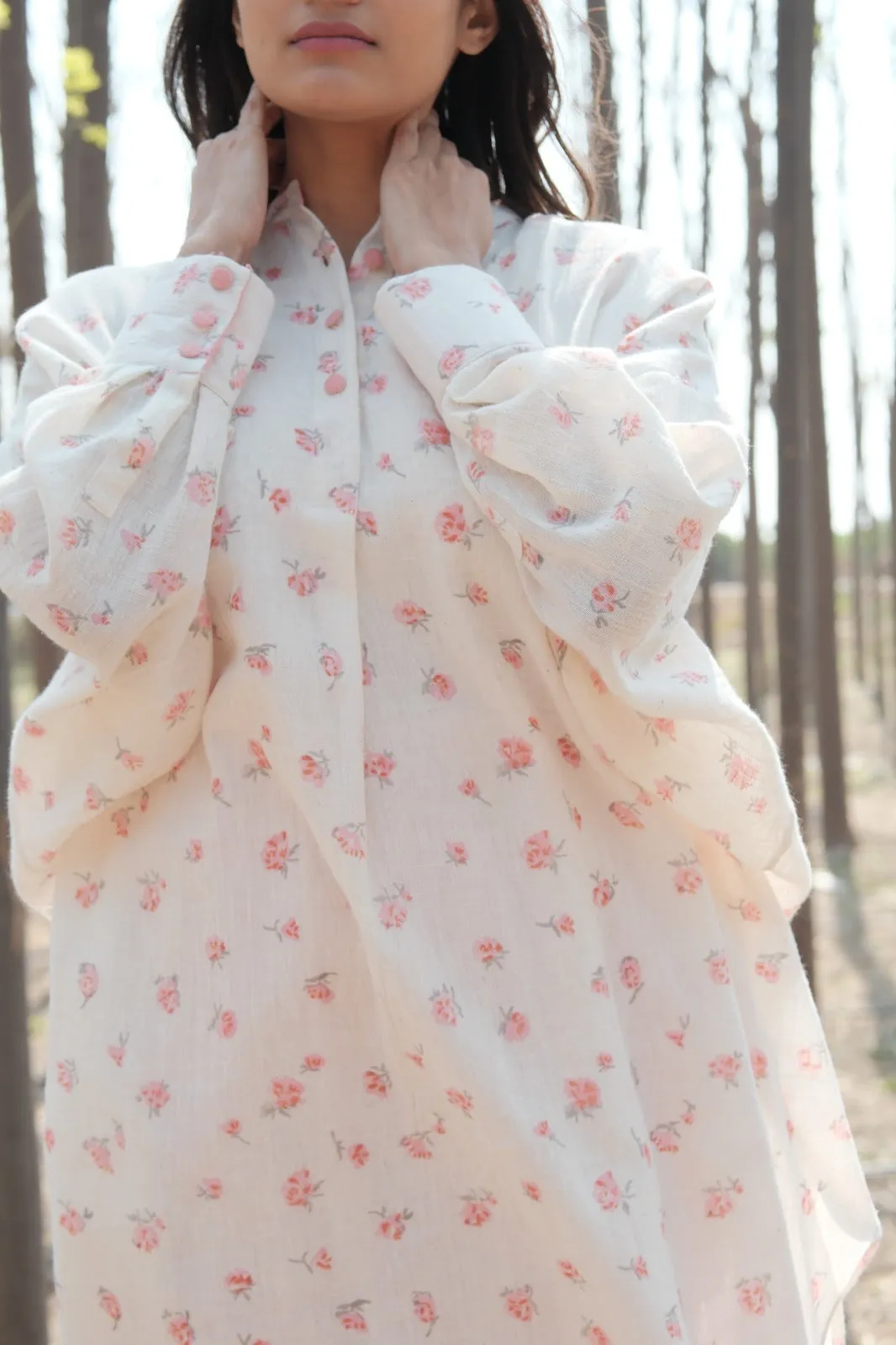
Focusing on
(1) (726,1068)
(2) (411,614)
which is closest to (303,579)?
(2) (411,614)

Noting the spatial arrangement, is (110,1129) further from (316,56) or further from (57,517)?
(316,56)

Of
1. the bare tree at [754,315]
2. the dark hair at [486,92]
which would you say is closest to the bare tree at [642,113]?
the bare tree at [754,315]

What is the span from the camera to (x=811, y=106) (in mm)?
2484

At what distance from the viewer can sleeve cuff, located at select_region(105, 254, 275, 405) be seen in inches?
49.6

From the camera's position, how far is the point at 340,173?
1471mm

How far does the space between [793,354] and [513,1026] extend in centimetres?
159

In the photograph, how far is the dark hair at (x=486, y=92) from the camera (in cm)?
156

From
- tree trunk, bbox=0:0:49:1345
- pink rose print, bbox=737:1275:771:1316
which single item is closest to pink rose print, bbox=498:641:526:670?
pink rose print, bbox=737:1275:771:1316

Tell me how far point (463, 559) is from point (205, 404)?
25cm

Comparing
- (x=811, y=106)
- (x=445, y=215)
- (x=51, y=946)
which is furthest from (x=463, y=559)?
(x=811, y=106)

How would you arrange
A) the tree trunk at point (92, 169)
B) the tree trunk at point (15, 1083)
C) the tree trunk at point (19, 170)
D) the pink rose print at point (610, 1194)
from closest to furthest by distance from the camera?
the pink rose print at point (610, 1194) → the tree trunk at point (15, 1083) → the tree trunk at point (19, 170) → the tree trunk at point (92, 169)

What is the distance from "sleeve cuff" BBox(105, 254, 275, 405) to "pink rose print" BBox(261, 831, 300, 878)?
368 millimetres

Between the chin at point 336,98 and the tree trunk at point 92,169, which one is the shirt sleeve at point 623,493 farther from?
the tree trunk at point 92,169

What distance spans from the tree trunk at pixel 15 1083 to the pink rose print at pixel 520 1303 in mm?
1189
